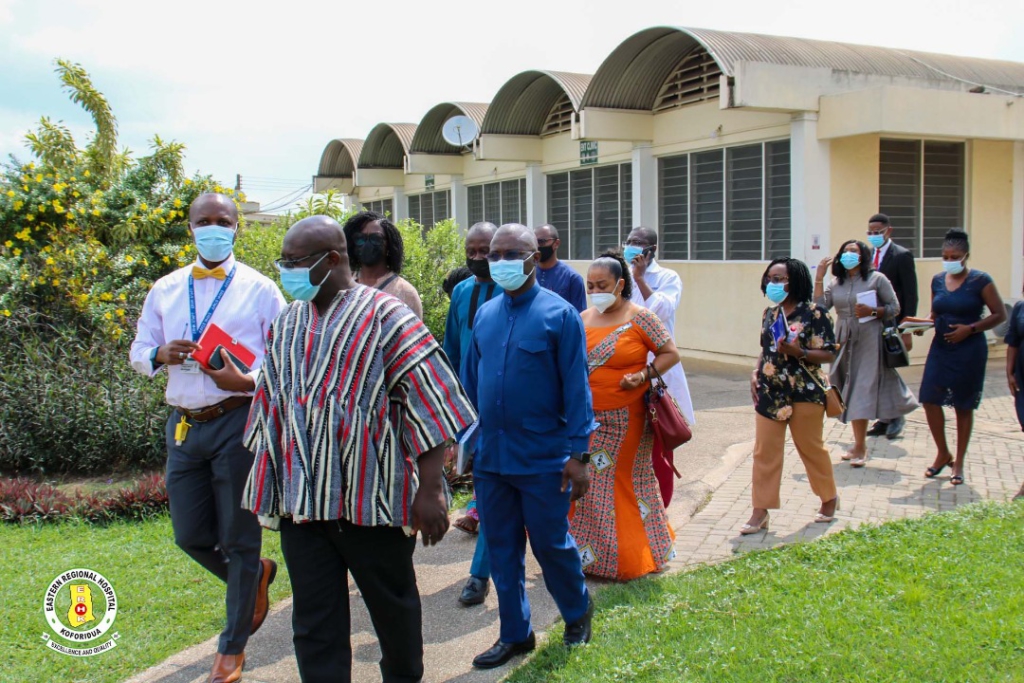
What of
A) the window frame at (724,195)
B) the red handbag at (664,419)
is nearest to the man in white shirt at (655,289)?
the red handbag at (664,419)

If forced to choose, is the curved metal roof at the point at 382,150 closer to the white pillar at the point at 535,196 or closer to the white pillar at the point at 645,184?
the white pillar at the point at 535,196

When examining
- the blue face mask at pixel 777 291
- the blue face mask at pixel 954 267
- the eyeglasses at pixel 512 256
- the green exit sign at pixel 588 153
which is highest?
the green exit sign at pixel 588 153

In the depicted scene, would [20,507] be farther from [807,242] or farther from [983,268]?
[983,268]

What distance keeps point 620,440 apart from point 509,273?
148 centimetres

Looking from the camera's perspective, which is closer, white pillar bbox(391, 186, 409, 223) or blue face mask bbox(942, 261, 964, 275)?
blue face mask bbox(942, 261, 964, 275)

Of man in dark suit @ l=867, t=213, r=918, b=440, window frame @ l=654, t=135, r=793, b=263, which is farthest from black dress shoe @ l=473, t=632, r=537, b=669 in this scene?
window frame @ l=654, t=135, r=793, b=263

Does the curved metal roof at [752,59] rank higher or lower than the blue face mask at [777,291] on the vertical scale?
higher

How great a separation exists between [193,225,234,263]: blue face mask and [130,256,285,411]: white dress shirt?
0.26ft

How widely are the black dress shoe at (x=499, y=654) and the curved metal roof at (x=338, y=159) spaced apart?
23603 mm

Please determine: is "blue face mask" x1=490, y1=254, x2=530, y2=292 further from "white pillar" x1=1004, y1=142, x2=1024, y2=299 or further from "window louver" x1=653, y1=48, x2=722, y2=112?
"white pillar" x1=1004, y1=142, x2=1024, y2=299

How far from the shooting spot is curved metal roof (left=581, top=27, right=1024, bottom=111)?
1370 centimetres

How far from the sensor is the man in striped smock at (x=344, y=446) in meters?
3.24

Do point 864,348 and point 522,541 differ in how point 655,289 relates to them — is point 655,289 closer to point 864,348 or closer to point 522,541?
point 864,348

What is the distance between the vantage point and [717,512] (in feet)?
21.6
